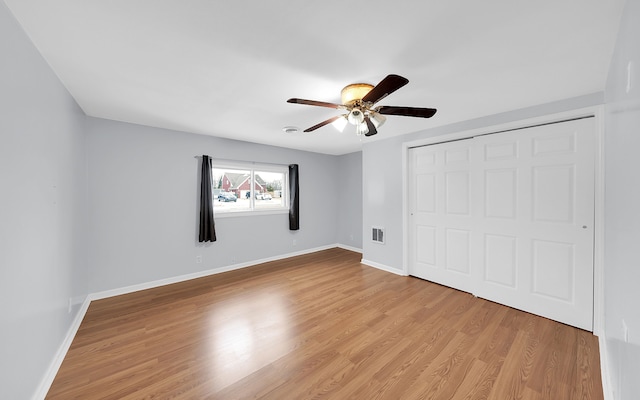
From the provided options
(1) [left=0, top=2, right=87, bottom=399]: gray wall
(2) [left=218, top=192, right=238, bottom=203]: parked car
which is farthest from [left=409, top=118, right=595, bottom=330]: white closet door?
(1) [left=0, top=2, right=87, bottom=399]: gray wall

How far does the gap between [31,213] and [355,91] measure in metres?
2.48

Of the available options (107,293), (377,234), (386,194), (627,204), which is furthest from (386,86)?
(107,293)

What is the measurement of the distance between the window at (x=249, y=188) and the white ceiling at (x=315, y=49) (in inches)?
71.1

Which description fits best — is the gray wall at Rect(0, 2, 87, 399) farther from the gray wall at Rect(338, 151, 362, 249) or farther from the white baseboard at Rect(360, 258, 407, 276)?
the gray wall at Rect(338, 151, 362, 249)

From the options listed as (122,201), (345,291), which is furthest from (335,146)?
(122,201)

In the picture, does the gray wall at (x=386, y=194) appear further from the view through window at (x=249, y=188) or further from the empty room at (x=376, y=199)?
the view through window at (x=249, y=188)

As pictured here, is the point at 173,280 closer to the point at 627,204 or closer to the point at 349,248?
the point at 349,248

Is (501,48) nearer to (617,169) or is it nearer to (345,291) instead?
(617,169)

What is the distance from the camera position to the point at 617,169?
A: 1496mm

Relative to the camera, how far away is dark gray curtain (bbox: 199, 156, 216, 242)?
387 cm

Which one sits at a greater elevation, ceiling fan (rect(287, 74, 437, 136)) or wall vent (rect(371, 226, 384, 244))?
ceiling fan (rect(287, 74, 437, 136))

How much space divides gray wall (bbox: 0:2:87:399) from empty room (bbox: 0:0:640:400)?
0.8 inches

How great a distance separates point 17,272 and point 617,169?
12.1 feet

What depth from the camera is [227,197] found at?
4418 millimetres
